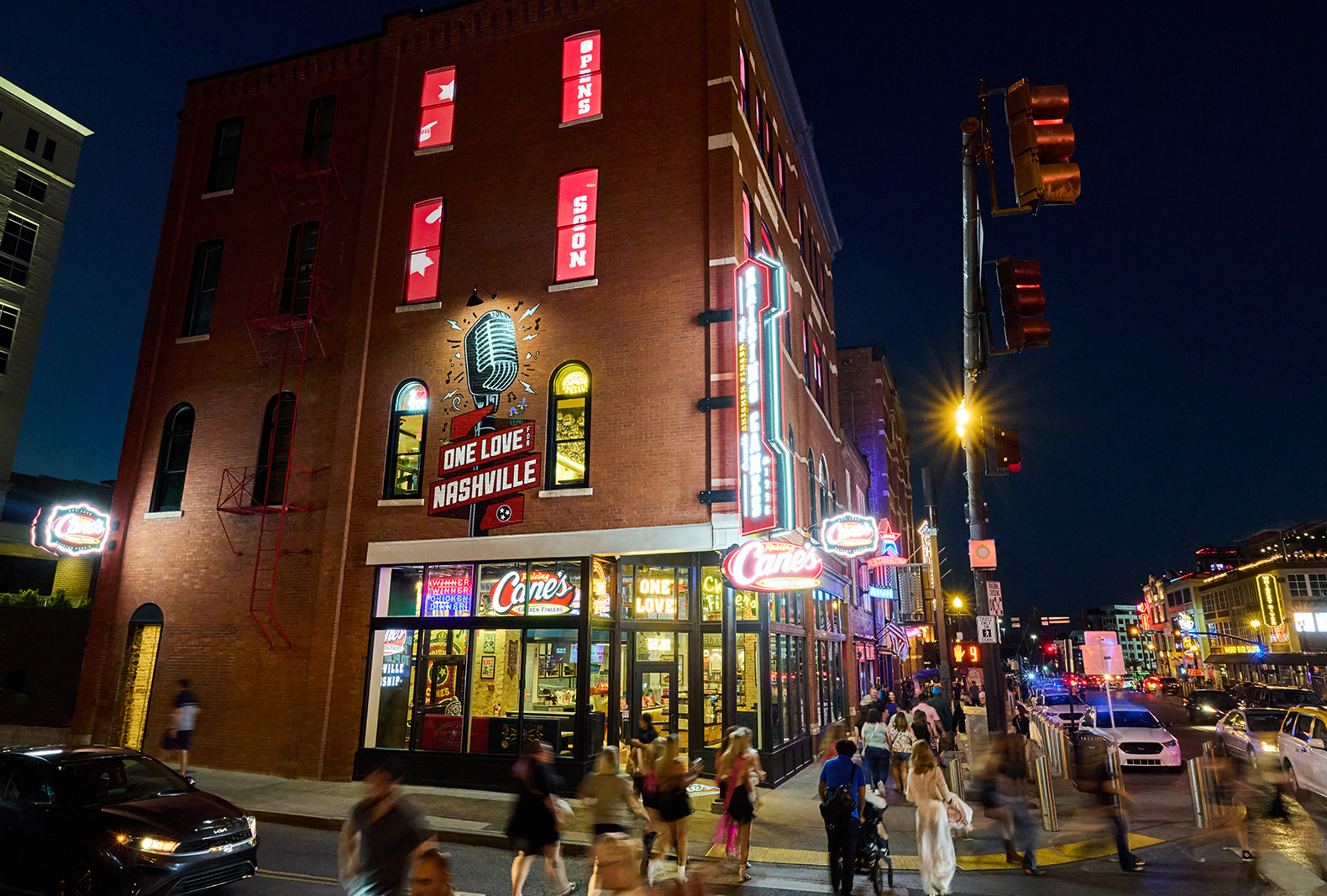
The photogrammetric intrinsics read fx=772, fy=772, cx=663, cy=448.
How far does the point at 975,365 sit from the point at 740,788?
279 inches

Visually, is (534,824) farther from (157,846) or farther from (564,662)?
(564,662)

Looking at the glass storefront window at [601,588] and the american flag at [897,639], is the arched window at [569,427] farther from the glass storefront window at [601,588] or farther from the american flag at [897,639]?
the american flag at [897,639]

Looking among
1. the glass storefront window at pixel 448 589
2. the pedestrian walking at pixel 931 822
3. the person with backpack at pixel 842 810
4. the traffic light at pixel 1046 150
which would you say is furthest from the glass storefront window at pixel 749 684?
the traffic light at pixel 1046 150

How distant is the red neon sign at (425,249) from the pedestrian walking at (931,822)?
14.6 m

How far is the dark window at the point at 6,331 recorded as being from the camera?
4341cm

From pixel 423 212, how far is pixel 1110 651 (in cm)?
1965

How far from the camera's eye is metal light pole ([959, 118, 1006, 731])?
1069 centimetres

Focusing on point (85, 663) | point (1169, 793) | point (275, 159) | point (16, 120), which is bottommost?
point (1169, 793)

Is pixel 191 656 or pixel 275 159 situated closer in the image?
pixel 191 656

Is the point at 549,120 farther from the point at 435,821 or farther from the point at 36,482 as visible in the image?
the point at 36,482

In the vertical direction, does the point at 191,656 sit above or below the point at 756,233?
below

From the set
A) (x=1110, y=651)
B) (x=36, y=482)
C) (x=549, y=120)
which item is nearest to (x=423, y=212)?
(x=549, y=120)

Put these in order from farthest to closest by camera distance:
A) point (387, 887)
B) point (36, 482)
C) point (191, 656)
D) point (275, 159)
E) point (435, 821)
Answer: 1. point (36, 482)
2. point (275, 159)
3. point (191, 656)
4. point (435, 821)
5. point (387, 887)

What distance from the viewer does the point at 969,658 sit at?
746 inches
